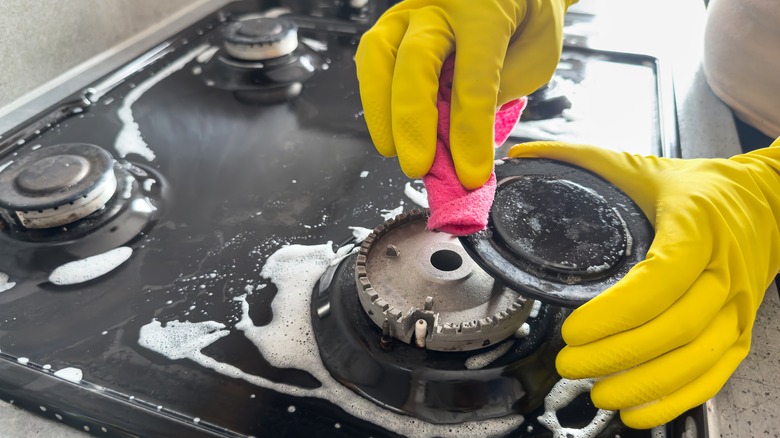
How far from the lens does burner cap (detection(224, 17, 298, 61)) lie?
1.05 metres

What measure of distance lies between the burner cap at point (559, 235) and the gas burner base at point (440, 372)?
0.39ft

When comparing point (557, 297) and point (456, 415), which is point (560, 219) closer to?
point (557, 297)

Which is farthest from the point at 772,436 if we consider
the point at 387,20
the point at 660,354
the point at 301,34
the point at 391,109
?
the point at 301,34

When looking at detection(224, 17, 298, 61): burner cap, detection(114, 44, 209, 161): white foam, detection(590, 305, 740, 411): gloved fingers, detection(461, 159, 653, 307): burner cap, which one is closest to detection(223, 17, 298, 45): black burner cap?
detection(224, 17, 298, 61): burner cap

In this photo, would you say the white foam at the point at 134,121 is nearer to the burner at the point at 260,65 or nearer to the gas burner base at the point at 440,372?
the burner at the point at 260,65

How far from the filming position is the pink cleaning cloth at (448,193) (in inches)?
20.4

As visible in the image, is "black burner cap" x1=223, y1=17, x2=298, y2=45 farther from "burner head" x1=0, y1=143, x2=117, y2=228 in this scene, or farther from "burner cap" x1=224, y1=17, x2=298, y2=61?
"burner head" x1=0, y1=143, x2=117, y2=228

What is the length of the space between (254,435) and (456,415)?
21cm

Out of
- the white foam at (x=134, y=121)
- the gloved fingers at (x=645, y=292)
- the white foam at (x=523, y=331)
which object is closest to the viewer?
the gloved fingers at (x=645, y=292)

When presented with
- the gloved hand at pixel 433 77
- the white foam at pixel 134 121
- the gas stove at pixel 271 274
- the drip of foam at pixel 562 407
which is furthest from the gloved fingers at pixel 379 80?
the white foam at pixel 134 121

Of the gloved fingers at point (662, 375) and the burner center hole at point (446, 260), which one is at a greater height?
the burner center hole at point (446, 260)

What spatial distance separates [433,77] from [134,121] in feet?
2.03

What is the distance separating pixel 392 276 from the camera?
601 mm

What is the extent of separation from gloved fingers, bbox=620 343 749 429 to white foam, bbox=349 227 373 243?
1.27ft
